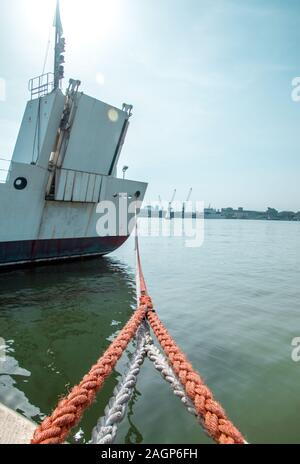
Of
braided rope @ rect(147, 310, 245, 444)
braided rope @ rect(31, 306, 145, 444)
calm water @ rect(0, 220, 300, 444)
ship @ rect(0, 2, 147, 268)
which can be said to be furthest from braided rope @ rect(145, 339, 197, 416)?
ship @ rect(0, 2, 147, 268)

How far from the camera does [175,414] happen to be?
3775 mm

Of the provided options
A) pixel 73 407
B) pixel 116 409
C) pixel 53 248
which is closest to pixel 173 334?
pixel 116 409

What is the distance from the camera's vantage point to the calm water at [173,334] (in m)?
3.77

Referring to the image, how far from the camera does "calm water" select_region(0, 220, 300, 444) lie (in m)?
3.77

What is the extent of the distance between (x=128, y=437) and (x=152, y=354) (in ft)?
3.83

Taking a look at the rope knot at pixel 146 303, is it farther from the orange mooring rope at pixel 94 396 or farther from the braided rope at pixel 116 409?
the orange mooring rope at pixel 94 396

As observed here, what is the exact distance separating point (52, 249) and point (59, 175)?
3398 mm

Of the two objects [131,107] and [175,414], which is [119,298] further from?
[131,107]

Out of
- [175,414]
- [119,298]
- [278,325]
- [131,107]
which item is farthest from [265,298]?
[131,107]

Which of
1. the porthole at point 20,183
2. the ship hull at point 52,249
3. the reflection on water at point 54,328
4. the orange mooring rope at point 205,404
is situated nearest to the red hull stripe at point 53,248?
the ship hull at point 52,249

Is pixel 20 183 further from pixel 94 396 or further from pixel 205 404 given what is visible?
pixel 205 404

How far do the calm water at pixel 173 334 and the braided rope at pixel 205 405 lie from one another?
151cm

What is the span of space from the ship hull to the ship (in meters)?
0.04
